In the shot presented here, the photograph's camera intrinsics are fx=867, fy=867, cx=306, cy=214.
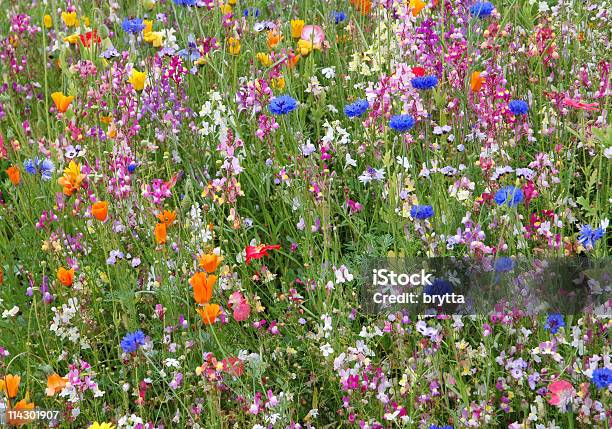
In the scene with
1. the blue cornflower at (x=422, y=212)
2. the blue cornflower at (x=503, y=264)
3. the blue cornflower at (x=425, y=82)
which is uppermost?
the blue cornflower at (x=425, y=82)

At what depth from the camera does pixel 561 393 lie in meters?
2.19

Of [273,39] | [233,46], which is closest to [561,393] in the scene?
[273,39]

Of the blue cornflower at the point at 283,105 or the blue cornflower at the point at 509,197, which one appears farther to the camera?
the blue cornflower at the point at 283,105

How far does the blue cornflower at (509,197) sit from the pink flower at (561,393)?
1.63ft

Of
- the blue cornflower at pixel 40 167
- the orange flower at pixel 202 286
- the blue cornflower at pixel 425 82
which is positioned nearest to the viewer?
the orange flower at pixel 202 286

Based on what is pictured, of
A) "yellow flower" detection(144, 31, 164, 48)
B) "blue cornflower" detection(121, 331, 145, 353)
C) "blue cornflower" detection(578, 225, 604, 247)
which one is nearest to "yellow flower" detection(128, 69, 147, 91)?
"yellow flower" detection(144, 31, 164, 48)

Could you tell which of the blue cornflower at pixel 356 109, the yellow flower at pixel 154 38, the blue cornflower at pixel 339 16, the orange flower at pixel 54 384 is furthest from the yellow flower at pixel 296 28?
the orange flower at pixel 54 384

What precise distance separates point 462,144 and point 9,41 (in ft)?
8.48

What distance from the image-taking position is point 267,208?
330 centimetres

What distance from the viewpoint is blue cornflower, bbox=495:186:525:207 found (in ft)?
7.88

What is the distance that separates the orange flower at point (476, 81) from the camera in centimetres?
303

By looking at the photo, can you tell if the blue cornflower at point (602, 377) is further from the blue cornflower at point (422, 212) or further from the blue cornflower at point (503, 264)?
the blue cornflower at point (422, 212)

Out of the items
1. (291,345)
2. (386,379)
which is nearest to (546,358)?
(386,379)

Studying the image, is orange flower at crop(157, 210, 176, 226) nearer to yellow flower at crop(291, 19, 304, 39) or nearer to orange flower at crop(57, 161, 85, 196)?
orange flower at crop(57, 161, 85, 196)
